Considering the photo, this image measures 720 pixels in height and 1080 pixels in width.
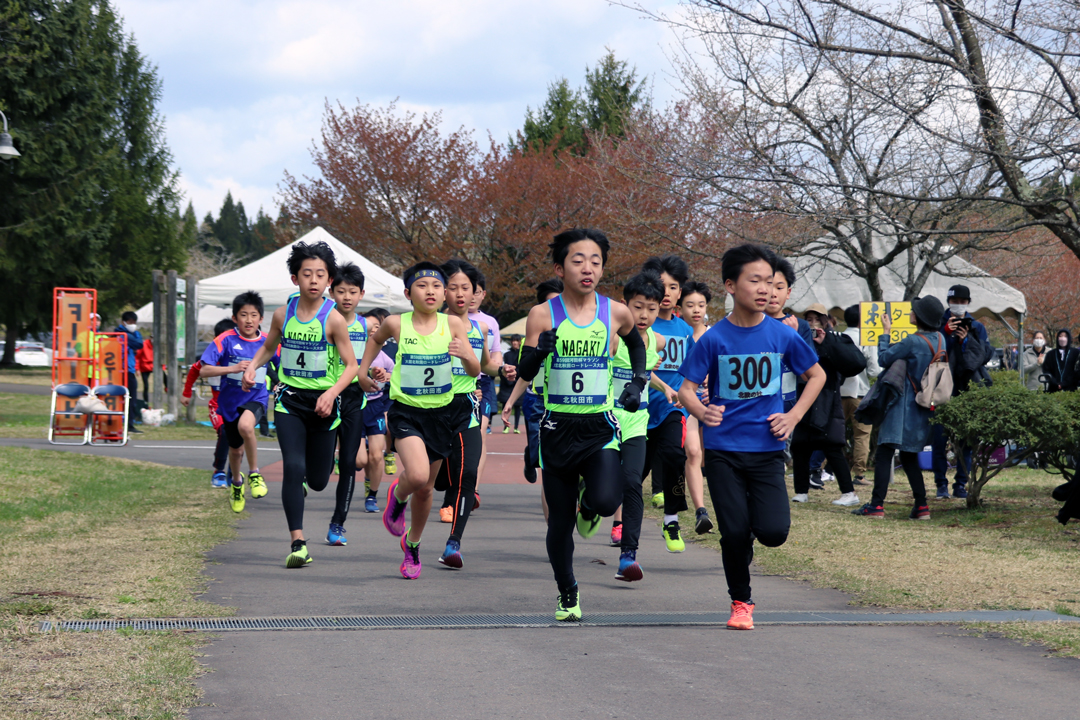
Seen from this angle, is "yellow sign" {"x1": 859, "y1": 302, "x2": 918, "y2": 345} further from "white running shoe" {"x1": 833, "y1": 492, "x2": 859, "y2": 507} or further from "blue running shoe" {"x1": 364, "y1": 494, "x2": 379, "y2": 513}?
"blue running shoe" {"x1": 364, "y1": 494, "x2": 379, "y2": 513}

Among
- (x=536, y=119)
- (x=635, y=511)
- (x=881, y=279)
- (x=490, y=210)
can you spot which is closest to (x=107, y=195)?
(x=490, y=210)

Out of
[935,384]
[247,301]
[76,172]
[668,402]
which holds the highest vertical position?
[76,172]

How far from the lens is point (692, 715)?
4.04 m

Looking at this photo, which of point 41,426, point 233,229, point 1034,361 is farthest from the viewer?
point 233,229

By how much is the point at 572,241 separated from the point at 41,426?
17.8 metres

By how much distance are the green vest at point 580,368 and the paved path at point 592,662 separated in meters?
1.15

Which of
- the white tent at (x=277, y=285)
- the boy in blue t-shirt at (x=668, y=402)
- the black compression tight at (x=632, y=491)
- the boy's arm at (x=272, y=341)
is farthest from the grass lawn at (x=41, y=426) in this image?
the black compression tight at (x=632, y=491)

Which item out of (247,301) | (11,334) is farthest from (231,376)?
(11,334)

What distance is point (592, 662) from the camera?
480 cm

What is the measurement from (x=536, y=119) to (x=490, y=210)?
17812mm

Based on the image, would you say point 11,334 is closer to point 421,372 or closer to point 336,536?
point 336,536

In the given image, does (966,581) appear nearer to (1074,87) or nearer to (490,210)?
(1074,87)

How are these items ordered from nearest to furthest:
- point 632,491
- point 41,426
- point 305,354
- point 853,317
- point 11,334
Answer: point 632,491 → point 305,354 → point 853,317 → point 41,426 → point 11,334

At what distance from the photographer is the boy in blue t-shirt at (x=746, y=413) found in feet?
18.1
